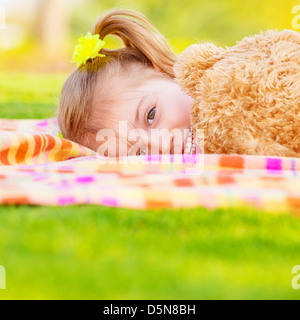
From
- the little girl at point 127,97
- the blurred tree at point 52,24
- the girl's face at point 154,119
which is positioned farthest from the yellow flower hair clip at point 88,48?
the blurred tree at point 52,24

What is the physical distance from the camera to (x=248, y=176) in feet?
3.62

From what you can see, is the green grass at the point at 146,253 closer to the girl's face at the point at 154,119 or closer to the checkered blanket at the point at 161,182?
the checkered blanket at the point at 161,182

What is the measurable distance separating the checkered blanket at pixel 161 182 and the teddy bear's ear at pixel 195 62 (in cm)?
32

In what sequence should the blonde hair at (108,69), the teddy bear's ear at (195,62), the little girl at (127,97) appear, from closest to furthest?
the teddy bear's ear at (195,62) → the little girl at (127,97) → the blonde hair at (108,69)

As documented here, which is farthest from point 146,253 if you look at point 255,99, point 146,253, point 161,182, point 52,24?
point 52,24

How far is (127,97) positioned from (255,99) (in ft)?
1.76

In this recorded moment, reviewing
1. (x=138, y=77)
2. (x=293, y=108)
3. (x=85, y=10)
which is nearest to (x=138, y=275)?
(x=293, y=108)

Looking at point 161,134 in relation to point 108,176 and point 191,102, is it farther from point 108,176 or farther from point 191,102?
point 108,176

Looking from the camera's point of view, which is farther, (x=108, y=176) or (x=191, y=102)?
(x=191, y=102)

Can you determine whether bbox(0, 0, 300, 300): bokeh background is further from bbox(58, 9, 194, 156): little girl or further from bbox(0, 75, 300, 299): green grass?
bbox(58, 9, 194, 156): little girl

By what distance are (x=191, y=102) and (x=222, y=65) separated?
0.22 metres

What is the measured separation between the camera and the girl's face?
1.59 meters

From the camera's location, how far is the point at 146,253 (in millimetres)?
711

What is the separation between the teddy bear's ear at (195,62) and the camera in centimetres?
150
